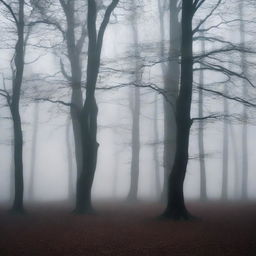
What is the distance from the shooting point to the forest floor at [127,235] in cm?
834

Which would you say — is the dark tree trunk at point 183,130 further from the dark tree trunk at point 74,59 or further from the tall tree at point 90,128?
the dark tree trunk at point 74,59

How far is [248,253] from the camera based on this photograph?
7.89m

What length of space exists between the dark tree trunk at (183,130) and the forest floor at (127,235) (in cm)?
79

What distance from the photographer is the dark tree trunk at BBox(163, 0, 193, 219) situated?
41.8 ft

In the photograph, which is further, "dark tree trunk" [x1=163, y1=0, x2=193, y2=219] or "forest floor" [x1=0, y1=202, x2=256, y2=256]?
"dark tree trunk" [x1=163, y1=0, x2=193, y2=219]

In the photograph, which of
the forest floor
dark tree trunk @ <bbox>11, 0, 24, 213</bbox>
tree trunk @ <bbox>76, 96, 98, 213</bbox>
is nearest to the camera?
the forest floor

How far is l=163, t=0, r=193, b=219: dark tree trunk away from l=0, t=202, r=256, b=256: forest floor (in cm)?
79

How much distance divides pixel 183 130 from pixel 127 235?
15.6 feet

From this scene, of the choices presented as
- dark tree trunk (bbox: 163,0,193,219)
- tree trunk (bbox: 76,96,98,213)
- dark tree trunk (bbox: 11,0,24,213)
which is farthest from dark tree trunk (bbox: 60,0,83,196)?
dark tree trunk (bbox: 163,0,193,219)

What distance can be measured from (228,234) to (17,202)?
938 centimetres

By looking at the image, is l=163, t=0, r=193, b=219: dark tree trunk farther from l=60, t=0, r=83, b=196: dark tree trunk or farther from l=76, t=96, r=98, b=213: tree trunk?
l=60, t=0, r=83, b=196: dark tree trunk

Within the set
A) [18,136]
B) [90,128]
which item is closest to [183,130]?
[90,128]

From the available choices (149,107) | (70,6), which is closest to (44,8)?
(70,6)

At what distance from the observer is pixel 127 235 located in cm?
999
